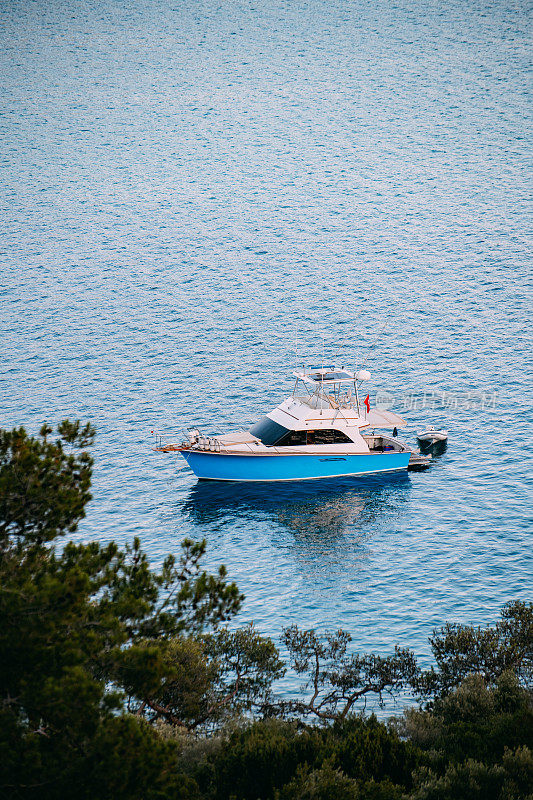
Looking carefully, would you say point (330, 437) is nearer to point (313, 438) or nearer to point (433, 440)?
point (313, 438)

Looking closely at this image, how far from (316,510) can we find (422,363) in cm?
2453

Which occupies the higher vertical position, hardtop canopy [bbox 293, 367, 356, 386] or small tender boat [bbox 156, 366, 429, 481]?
hardtop canopy [bbox 293, 367, 356, 386]

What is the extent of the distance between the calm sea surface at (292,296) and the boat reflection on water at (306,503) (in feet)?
0.54

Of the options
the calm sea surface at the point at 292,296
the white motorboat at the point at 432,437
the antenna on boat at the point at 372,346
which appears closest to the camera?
the calm sea surface at the point at 292,296

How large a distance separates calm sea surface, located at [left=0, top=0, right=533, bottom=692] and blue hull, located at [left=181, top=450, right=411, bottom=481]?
0.94 meters

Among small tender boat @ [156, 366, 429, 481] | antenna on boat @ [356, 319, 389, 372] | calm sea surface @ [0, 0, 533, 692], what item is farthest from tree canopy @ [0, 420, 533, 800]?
antenna on boat @ [356, 319, 389, 372]

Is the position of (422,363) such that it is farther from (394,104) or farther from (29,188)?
(394,104)

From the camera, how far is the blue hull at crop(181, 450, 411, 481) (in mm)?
49875

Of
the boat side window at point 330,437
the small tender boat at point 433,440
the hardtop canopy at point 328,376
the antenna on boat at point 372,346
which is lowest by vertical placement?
the small tender boat at point 433,440

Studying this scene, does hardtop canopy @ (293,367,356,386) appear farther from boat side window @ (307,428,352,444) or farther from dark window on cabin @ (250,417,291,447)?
dark window on cabin @ (250,417,291,447)

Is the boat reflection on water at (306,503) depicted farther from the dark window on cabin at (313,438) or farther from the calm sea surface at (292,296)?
the dark window on cabin at (313,438)

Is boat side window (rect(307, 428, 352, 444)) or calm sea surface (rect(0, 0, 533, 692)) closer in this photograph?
calm sea surface (rect(0, 0, 533, 692))

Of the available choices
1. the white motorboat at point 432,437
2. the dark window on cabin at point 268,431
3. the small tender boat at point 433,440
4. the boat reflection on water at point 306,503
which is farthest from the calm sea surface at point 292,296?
the dark window on cabin at point 268,431

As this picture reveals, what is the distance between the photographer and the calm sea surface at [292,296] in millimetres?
43531
